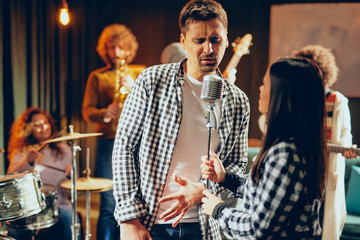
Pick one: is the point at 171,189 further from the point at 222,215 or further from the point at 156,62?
the point at 156,62

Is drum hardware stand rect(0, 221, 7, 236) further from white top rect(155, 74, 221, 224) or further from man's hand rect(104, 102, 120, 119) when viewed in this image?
white top rect(155, 74, 221, 224)

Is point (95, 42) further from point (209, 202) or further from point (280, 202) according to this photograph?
point (280, 202)

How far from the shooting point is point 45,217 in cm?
298

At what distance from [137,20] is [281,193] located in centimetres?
489

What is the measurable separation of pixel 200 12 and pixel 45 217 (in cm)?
232

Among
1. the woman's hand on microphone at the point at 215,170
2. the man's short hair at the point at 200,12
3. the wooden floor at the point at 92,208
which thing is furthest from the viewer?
the wooden floor at the point at 92,208

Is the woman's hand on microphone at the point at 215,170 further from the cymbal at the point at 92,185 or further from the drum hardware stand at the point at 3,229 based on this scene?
the drum hardware stand at the point at 3,229

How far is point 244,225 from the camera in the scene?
1124 millimetres

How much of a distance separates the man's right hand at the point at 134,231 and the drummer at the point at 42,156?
205cm

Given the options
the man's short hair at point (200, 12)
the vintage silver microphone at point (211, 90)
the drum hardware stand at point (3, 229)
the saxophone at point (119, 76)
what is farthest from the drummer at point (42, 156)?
the vintage silver microphone at point (211, 90)

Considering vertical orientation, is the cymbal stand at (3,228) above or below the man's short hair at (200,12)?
below

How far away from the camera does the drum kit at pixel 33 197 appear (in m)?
2.45

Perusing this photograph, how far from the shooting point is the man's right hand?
138 centimetres

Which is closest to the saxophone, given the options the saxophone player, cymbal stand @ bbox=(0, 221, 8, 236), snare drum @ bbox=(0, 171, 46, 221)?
the saxophone player
